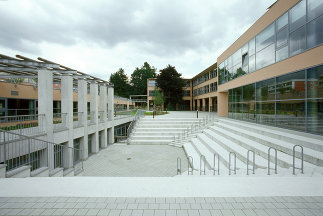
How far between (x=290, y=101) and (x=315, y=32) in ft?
12.9

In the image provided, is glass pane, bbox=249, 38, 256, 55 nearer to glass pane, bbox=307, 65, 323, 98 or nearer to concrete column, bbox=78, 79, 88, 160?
glass pane, bbox=307, 65, 323, 98

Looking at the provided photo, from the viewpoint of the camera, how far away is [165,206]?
3.73 m

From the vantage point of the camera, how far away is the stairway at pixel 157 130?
60.3ft

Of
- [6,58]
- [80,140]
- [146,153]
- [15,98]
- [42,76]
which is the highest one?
[6,58]

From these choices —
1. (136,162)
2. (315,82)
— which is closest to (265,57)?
(315,82)

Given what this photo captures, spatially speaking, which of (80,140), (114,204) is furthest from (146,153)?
(114,204)

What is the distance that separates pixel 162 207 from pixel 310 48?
11070 millimetres

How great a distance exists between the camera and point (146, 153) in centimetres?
1476

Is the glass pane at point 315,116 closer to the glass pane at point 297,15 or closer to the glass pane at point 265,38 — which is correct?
the glass pane at point 297,15

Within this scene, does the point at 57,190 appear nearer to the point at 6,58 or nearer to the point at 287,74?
the point at 6,58

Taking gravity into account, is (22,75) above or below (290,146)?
above

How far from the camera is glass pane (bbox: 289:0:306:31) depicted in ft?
30.3

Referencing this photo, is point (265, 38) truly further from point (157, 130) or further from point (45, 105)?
point (45, 105)

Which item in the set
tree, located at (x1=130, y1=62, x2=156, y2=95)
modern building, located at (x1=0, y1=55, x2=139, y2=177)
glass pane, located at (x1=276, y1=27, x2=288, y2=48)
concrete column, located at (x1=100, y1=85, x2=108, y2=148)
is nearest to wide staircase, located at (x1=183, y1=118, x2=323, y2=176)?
glass pane, located at (x1=276, y1=27, x2=288, y2=48)
